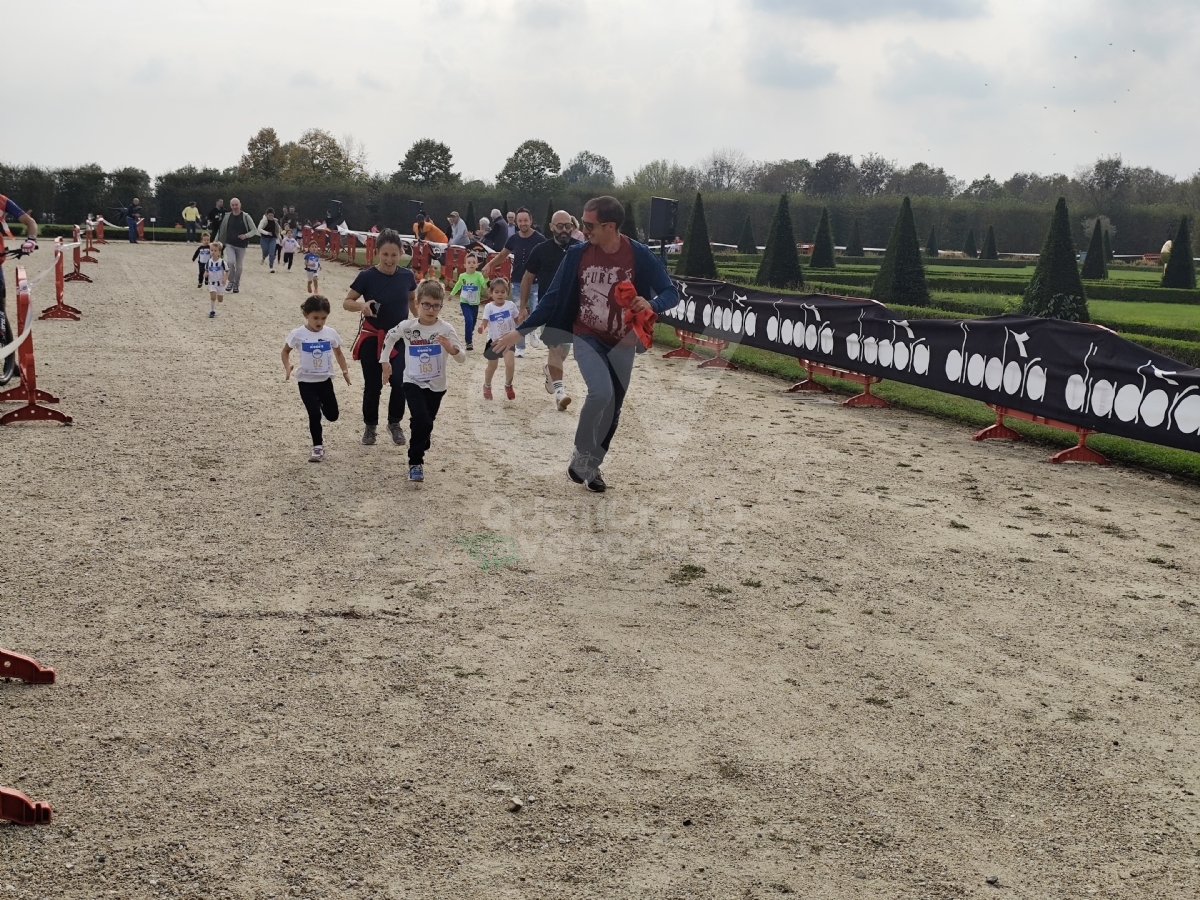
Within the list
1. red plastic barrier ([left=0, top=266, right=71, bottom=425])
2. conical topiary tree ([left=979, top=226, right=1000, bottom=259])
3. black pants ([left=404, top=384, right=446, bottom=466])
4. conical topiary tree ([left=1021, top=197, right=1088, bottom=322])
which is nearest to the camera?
black pants ([left=404, top=384, right=446, bottom=466])

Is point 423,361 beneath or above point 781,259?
beneath

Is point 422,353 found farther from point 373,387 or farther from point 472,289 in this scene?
point 472,289

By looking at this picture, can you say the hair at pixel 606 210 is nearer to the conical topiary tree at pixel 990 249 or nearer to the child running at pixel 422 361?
the child running at pixel 422 361

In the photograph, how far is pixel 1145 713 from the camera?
5203 millimetres

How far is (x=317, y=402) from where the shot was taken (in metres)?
9.59

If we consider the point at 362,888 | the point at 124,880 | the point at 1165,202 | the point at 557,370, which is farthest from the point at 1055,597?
the point at 1165,202

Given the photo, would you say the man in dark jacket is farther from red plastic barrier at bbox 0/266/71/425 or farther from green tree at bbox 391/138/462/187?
green tree at bbox 391/138/462/187

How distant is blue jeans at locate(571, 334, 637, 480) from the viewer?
856cm

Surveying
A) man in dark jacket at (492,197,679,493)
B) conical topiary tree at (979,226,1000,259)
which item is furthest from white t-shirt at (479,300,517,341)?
conical topiary tree at (979,226,1000,259)

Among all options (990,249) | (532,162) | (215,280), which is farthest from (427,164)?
(215,280)

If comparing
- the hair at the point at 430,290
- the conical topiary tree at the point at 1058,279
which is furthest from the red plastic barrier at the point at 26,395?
the conical topiary tree at the point at 1058,279

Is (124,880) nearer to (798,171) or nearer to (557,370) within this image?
(557,370)

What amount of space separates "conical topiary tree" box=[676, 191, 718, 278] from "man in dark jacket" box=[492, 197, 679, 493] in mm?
24140

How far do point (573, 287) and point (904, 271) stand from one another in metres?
20.9
